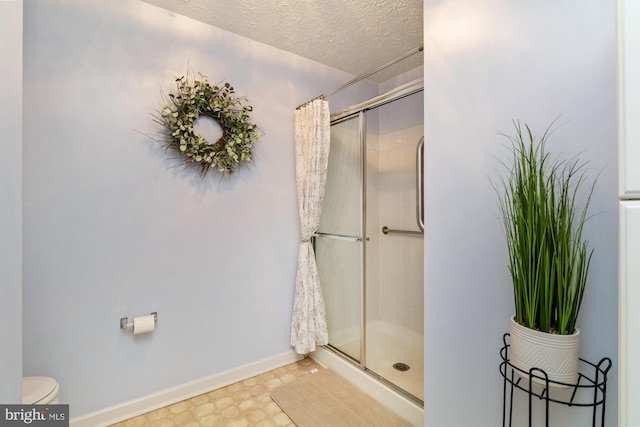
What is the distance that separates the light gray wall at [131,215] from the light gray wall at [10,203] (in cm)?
53

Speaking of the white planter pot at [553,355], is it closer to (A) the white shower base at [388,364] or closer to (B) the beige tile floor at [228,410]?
(A) the white shower base at [388,364]

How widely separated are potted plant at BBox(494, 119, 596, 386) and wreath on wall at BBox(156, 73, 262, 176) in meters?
1.68

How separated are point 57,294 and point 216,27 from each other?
1931 mm

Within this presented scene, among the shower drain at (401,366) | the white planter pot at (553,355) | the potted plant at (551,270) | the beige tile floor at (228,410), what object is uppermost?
the potted plant at (551,270)

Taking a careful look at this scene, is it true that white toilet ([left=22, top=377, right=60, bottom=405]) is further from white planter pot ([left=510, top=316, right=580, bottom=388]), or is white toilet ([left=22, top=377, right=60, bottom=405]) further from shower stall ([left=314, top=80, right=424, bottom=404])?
white planter pot ([left=510, top=316, right=580, bottom=388])

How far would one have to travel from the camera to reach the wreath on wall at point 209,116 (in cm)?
180

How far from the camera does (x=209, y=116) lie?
1957 millimetres

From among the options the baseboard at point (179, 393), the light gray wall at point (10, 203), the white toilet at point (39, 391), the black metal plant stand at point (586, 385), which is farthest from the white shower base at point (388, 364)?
the light gray wall at point (10, 203)

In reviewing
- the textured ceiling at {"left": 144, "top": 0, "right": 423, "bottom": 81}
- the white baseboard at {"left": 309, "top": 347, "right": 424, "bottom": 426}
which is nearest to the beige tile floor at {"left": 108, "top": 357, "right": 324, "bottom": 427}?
the white baseboard at {"left": 309, "top": 347, "right": 424, "bottom": 426}

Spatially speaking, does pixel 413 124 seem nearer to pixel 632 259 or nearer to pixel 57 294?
pixel 632 259

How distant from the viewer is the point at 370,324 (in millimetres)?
2498

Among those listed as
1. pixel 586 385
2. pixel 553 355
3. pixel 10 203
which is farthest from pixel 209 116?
pixel 586 385

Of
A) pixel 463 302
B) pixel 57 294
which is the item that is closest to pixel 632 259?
pixel 463 302

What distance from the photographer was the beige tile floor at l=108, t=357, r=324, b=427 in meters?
1.67
